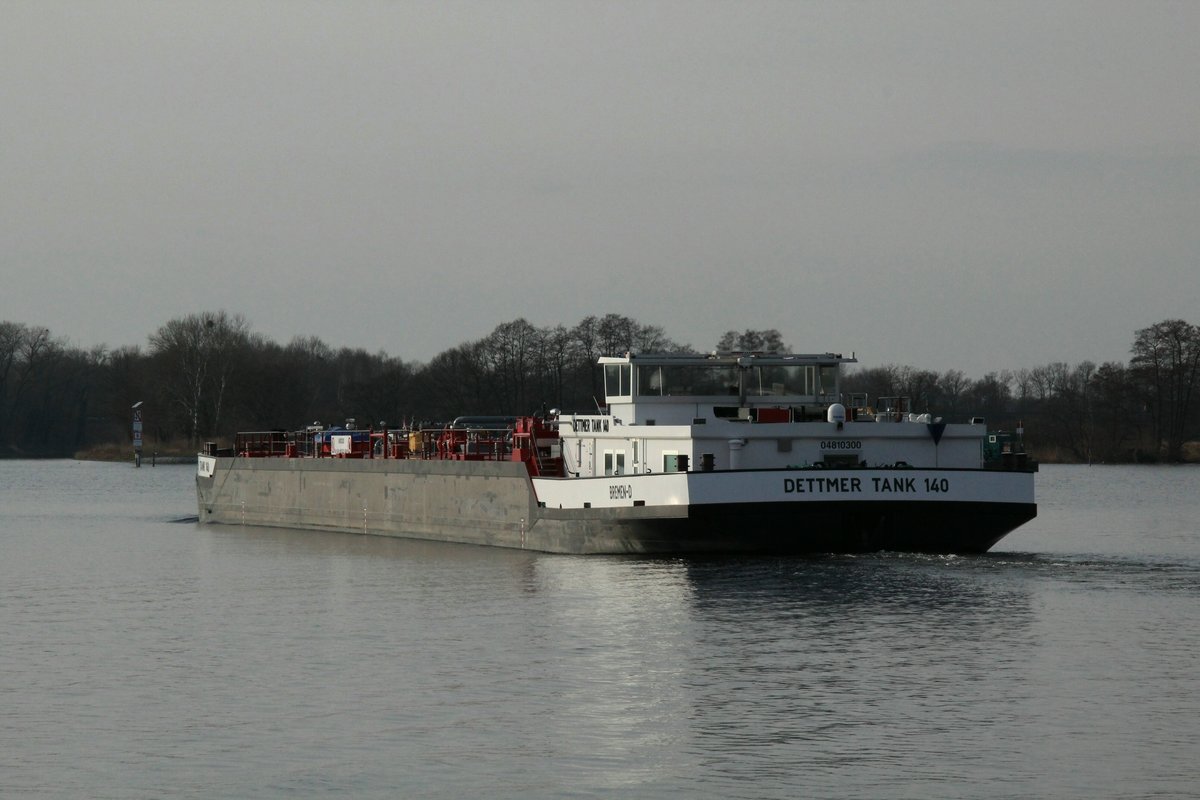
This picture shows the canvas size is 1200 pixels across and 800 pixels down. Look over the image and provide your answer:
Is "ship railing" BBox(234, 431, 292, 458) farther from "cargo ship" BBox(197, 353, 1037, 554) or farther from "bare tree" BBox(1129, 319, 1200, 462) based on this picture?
"bare tree" BBox(1129, 319, 1200, 462)

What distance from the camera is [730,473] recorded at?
31000mm

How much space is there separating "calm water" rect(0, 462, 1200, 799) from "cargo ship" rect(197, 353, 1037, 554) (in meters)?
0.76

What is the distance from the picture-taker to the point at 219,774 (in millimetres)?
15383

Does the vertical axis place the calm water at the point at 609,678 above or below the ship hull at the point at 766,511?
below

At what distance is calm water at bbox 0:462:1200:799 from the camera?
601 inches

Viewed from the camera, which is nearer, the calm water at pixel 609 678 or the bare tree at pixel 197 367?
the calm water at pixel 609 678

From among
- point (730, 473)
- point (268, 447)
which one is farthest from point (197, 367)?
point (730, 473)

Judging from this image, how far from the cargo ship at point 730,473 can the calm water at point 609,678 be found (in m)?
0.76

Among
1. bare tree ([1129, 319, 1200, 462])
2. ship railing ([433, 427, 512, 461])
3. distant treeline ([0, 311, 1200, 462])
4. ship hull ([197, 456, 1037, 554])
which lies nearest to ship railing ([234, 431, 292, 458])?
ship railing ([433, 427, 512, 461])

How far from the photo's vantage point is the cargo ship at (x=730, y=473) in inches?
1226

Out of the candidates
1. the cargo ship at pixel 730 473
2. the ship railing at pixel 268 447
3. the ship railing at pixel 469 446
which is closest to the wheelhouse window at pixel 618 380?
the cargo ship at pixel 730 473

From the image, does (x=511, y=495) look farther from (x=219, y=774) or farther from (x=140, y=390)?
(x=140, y=390)

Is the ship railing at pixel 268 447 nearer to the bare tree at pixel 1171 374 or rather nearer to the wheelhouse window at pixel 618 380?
the wheelhouse window at pixel 618 380

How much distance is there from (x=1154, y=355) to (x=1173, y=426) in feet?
16.3
